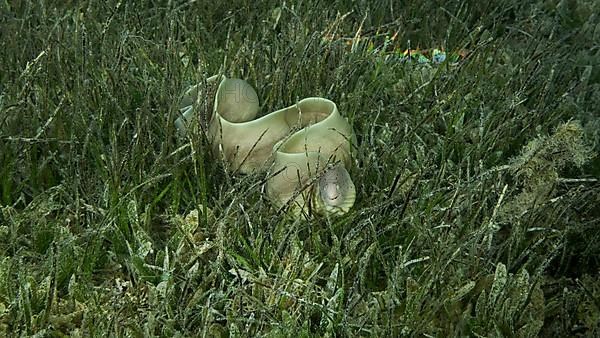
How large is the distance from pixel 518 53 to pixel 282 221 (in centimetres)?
160

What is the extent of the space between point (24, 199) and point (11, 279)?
0.40m

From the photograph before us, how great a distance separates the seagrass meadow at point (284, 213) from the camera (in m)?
2.14

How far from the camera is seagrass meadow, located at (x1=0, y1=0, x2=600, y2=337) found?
2.14 meters

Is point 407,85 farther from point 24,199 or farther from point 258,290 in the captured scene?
point 24,199

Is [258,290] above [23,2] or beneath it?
beneath

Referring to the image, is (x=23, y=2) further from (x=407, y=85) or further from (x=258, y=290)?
(x=258, y=290)

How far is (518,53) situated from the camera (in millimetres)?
3434

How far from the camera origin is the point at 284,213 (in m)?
2.34

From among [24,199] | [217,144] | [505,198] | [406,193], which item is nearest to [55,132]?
[24,199]

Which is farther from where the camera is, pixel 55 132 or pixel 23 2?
pixel 23 2

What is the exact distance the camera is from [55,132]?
8.86 feet

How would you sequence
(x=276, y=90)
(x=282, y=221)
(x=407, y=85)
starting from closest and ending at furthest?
(x=282, y=221) → (x=276, y=90) → (x=407, y=85)

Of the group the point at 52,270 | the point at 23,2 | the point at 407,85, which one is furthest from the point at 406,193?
the point at 23,2

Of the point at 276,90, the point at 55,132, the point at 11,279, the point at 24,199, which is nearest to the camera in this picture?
the point at 11,279
